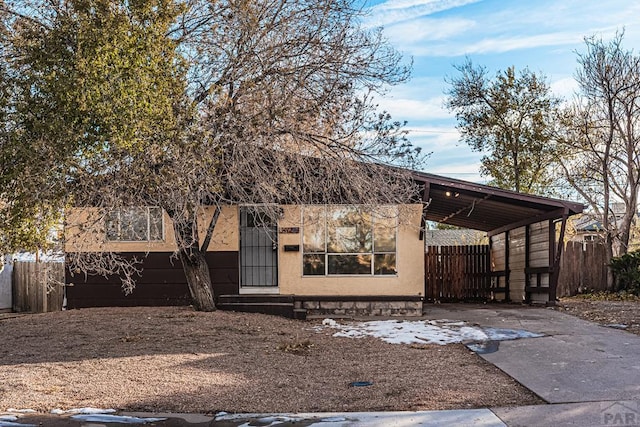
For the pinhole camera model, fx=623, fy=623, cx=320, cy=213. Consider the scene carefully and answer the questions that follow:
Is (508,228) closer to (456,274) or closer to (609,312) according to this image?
(456,274)

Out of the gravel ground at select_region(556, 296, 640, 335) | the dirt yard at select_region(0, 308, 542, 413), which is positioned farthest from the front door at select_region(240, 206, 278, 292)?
the gravel ground at select_region(556, 296, 640, 335)

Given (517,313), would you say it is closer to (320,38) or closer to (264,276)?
Answer: (264,276)

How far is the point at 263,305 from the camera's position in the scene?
1276cm

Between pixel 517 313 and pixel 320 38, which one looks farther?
pixel 517 313

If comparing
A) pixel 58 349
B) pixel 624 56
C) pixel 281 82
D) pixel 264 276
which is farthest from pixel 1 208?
pixel 624 56

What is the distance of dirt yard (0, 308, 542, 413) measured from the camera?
6000 millimetres

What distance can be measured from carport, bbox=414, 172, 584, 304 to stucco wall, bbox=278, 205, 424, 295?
2.27ft

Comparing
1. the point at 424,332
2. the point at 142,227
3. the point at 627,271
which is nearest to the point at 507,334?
the point at 424,332

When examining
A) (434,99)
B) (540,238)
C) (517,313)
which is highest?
(434,99)

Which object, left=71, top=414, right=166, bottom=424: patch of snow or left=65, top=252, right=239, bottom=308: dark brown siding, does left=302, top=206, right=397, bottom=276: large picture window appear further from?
left=71, top=414, right=166, bottom=424: patch of snow

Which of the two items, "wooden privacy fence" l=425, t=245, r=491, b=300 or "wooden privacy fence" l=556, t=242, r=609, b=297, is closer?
"wooden privacy fence" l=556, t=242, r=609, b=297

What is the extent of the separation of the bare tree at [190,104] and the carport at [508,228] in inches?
115

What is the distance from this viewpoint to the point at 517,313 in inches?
515

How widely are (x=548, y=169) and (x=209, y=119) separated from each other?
61.1 feet
